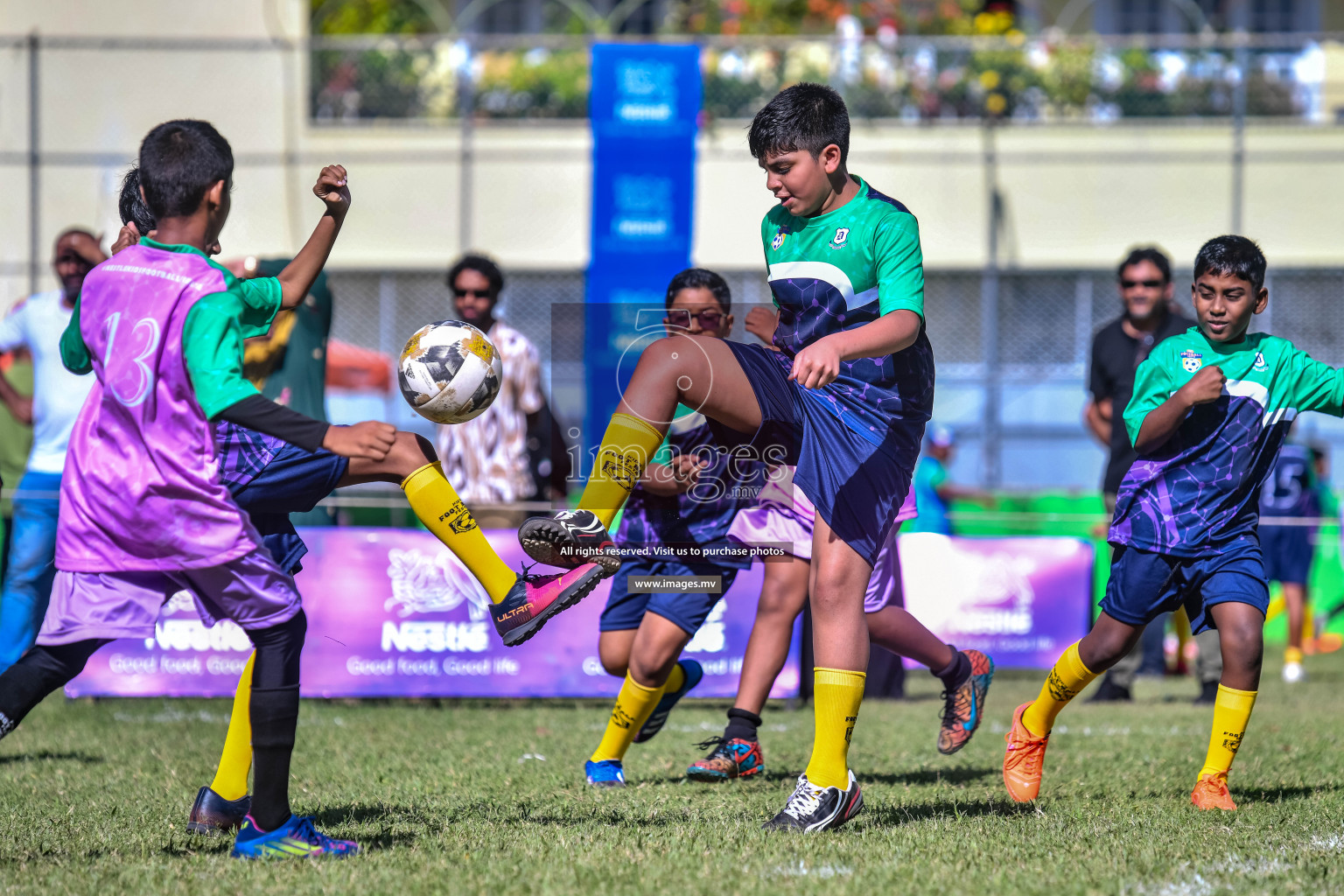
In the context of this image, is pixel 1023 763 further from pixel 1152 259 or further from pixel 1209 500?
pixel 1152 259

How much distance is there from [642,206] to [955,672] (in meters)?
6.78

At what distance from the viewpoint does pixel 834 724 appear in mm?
4102

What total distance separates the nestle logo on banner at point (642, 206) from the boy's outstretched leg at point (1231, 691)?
291 inches

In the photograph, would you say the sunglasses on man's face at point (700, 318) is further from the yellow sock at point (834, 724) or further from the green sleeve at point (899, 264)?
the yellow sock at point (834, 724)

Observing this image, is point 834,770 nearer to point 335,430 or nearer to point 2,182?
point 335,430

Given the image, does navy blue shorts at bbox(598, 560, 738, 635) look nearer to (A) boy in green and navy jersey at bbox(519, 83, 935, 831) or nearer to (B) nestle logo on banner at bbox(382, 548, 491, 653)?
(A) boy in green and navy jersey at bbox(519, 83, 935, 831)

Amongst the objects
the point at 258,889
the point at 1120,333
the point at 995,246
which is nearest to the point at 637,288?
the point at 1120,333

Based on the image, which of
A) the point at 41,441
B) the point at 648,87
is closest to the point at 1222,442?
the point at 41,441

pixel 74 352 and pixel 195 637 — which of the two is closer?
pixel 74 352

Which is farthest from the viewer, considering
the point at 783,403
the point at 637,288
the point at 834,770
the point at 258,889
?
the point at 637,288

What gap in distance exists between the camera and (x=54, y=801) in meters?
4.66

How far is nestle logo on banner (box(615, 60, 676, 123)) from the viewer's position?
452 inches

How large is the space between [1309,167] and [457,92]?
31.1 ft

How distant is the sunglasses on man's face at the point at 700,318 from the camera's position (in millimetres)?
5633
